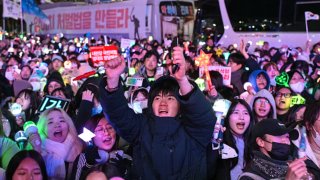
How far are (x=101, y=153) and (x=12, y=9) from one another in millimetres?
12923

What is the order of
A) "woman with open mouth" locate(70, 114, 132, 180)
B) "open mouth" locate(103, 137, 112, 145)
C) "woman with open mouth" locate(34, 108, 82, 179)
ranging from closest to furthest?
1. "woman with open mouth" locate(70, 114, 132, 180)
2. "open mouth" locate(103, 137, 112, 145)
3. "woman with open mouth" locate(34, 108, 82, 179)

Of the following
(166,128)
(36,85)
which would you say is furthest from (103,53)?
(36,85)

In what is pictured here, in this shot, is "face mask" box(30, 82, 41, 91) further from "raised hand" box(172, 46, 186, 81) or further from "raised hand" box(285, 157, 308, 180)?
"raised hand" box(285, 157, 308, 180)

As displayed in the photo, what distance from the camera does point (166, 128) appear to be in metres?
3.06

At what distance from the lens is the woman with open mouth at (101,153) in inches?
139

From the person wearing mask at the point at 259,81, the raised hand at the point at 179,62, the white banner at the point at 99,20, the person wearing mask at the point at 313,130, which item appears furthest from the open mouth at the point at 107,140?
the white banner at the point at 99,20

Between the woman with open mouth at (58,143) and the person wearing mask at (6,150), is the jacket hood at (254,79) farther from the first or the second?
the person wearing mask at (6,150)

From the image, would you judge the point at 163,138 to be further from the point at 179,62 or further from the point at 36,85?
the point at 36,85

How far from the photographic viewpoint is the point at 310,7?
13.2 meters

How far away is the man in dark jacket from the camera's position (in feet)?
9.97

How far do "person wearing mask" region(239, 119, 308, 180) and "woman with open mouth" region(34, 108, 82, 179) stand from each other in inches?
61.5

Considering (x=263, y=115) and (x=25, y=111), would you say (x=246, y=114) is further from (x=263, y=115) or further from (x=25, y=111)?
(x=25, y=111)

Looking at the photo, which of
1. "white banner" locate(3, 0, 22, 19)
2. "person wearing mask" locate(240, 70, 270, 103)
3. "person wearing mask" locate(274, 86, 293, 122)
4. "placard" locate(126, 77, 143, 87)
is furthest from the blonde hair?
"white banner" locate(3, 0, 22, 19)

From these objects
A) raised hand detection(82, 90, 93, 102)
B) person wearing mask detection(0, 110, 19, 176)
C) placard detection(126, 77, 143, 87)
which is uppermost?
placard detection(126, 77, 143, 87)
